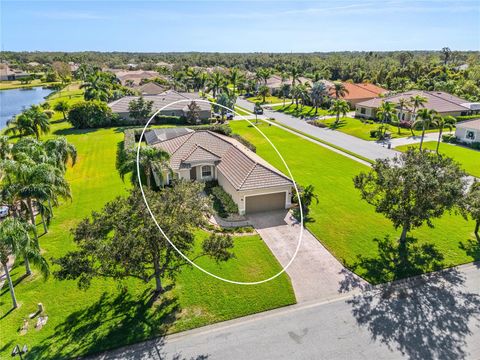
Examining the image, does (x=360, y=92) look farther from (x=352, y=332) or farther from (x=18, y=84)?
(x=18, y=84)

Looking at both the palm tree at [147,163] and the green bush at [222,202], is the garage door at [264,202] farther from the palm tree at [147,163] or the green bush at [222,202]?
the palm tree at [147,163]

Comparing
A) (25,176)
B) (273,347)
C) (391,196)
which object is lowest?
(273,347)

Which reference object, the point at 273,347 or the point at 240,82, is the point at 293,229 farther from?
the point at 240,82

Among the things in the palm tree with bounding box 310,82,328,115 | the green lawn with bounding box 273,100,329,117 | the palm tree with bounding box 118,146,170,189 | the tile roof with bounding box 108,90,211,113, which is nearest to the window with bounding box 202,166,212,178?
the palm tree with bounding box 118,146,170,189

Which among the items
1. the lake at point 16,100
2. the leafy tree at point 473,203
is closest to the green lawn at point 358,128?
the leafy tree at point 473,203

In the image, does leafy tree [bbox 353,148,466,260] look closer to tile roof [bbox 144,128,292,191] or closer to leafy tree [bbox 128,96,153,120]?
tile roof [bbox 144,128,292,191]

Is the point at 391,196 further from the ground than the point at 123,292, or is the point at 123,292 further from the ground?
the point at 391,196

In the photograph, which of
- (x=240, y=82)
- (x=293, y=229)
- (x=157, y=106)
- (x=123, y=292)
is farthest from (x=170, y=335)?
(x=240, y=82)
